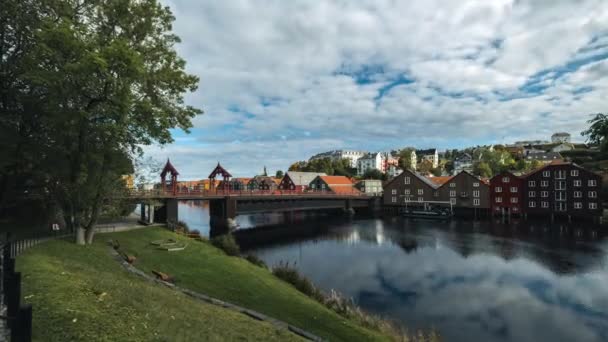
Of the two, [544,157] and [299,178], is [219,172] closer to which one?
[299,178]

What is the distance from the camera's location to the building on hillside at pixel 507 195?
2906 inches

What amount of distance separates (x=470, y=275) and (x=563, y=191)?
182 feet

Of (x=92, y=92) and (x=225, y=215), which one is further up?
(x=92, y=92)

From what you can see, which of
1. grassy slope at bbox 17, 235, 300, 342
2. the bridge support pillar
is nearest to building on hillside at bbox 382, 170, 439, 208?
the bridge support pillar

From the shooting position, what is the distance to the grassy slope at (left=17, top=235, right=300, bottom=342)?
26.4 ft

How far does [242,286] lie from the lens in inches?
757

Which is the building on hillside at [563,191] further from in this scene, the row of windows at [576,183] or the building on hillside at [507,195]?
the building on hillside at [507,195]

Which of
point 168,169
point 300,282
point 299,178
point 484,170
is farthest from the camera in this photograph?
point 484,170

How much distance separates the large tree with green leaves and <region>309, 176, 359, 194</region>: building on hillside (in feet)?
255

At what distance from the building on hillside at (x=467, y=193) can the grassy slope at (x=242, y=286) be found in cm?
6826

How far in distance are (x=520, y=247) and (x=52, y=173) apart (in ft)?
160

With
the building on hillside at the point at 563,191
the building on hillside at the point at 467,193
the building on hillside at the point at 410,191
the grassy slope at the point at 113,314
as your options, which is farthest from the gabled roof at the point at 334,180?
the grassy slope at the point at 113,314

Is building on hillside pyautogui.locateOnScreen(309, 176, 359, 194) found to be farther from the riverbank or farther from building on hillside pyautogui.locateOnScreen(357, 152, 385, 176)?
the riverbank

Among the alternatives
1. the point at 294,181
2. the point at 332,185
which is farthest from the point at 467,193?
the point at 294,181
